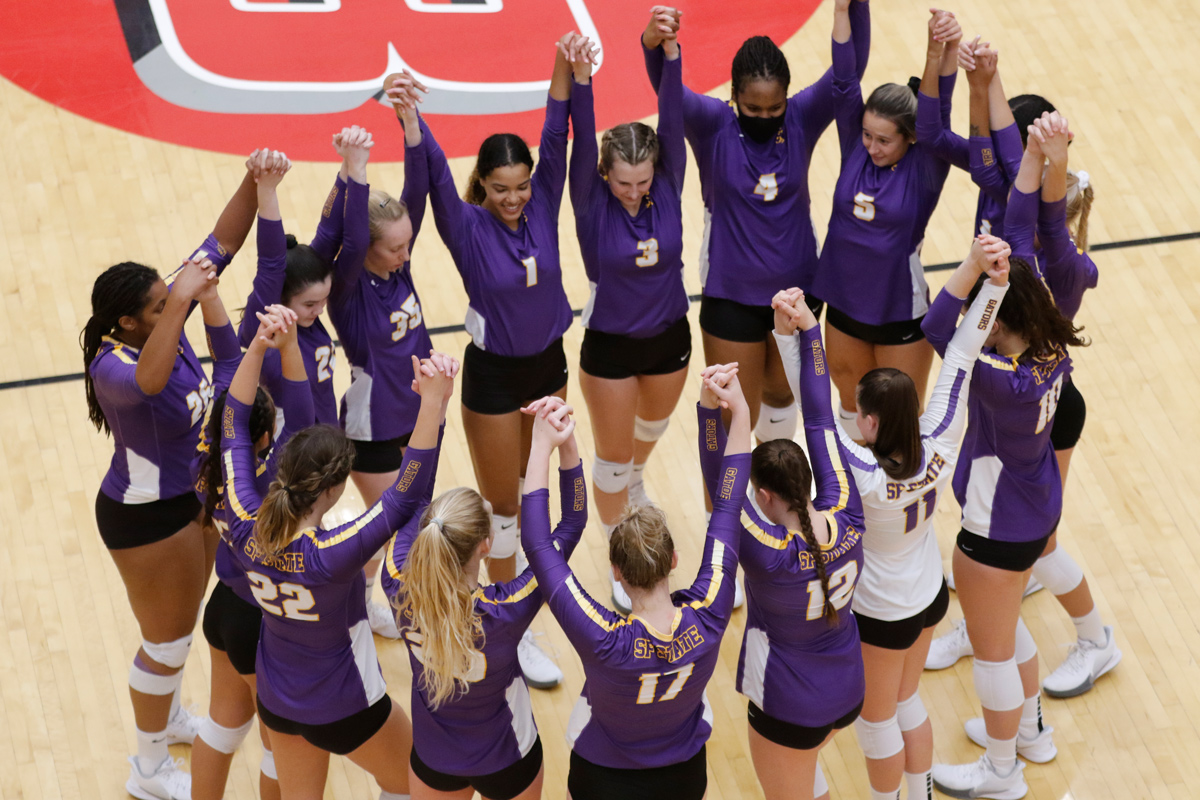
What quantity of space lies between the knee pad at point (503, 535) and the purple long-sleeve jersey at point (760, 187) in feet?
3.82

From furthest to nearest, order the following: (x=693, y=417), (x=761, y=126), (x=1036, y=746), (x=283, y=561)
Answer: (x=693, y=417)
(x=761, y=126)
(x=1036, y=746)
(x=283, y=561)

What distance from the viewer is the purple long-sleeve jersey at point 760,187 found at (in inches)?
197

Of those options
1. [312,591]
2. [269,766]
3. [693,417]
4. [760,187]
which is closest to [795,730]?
[312,591]

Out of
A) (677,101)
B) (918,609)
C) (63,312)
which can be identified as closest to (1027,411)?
(918,609)

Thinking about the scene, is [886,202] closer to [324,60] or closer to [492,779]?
[492,779]

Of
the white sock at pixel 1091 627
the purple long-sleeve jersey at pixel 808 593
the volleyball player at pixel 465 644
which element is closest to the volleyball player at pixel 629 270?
the purple long-sleeve jersey at pixel 808 593

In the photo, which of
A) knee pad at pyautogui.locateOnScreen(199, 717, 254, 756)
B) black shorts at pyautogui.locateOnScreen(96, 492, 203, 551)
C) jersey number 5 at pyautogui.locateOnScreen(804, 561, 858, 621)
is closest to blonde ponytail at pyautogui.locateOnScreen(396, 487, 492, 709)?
jersey number 5 at pyautogui.locateOnScreen(804, 561, 858, 621)

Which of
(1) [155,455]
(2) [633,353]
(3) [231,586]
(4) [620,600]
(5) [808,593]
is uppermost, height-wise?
(5) [808,593]

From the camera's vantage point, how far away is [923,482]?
13.1 ft

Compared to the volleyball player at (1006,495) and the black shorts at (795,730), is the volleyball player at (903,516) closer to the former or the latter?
the volleyball player at (1006,495)

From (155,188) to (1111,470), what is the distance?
5.00 metres

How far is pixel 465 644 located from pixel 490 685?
0.22 metres

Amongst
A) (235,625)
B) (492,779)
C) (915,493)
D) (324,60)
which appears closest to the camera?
(492,779)

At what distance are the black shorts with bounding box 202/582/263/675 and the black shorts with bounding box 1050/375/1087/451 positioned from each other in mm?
2721
